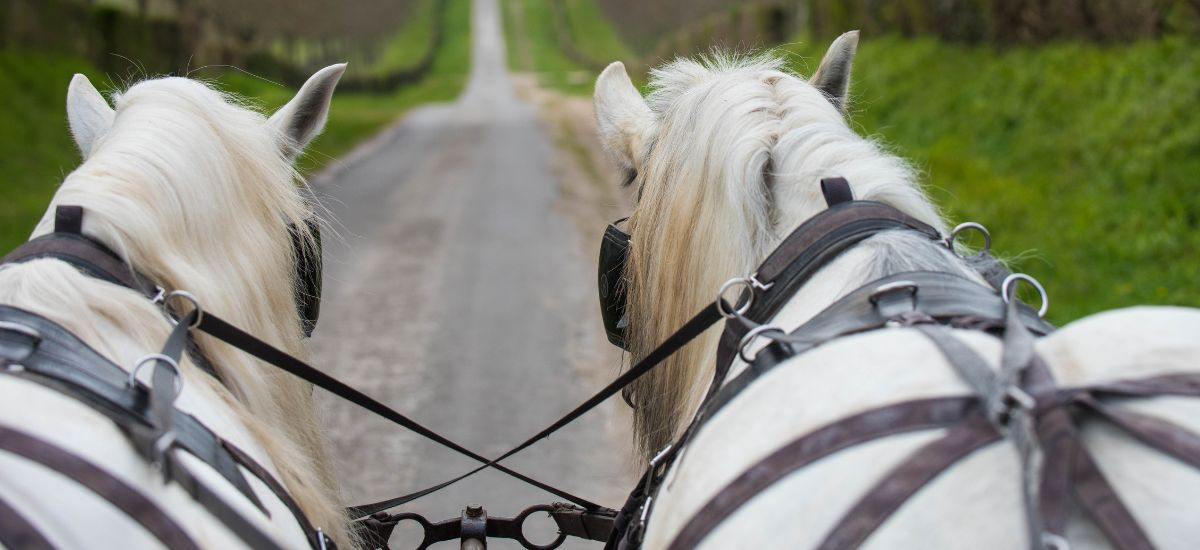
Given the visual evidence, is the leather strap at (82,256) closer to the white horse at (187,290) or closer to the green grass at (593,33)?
the white horse at (187,290)

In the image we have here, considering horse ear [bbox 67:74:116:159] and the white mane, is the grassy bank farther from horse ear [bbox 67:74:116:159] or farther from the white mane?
the white mane

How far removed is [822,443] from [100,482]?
1059mm

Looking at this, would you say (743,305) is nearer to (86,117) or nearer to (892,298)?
(892,298)

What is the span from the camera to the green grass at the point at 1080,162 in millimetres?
6742

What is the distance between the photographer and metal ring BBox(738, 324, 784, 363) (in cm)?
190

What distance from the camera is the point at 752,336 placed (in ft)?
6.38

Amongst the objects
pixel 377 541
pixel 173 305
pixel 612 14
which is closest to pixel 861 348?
pixel 173 305

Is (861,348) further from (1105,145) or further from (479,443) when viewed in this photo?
(1105,145)

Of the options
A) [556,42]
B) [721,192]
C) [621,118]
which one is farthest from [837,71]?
[556,42]

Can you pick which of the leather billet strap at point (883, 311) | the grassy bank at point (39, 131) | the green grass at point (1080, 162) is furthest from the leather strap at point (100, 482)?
the green grass at point (1080, 162)

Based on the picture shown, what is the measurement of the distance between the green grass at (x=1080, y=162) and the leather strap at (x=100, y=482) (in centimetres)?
398

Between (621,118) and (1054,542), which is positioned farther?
(621,118)

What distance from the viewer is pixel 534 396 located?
627 cm

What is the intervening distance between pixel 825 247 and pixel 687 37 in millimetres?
32175
